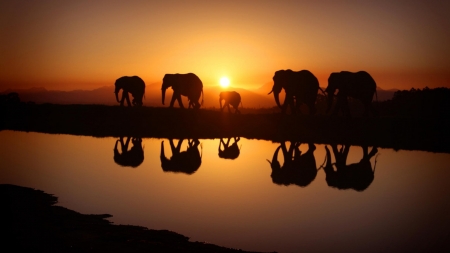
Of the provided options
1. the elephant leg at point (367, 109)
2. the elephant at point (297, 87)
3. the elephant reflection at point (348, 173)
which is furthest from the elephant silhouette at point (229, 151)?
the elephant leg at point (367, 109)

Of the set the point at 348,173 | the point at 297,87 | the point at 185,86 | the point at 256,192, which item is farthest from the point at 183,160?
the point at 185,86

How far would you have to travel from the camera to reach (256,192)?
40.4 ft

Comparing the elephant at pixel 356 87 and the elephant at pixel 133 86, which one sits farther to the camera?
the elephant at pixel 133 86

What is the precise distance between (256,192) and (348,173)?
14.3ft

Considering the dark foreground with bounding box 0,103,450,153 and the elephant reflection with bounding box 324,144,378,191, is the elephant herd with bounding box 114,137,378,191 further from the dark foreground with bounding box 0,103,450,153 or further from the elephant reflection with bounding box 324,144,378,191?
the dark foreground with bounding box 0,103,450,153

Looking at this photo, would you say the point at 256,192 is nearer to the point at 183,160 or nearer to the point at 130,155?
the point at 183,160

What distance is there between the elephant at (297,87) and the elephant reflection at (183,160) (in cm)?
962

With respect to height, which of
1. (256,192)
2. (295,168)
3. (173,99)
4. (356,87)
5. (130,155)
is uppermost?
(356,87)

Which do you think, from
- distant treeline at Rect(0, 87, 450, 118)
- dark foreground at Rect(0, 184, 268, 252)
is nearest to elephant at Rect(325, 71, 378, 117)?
distant treeline at Rect(0, 87, 450, 118)

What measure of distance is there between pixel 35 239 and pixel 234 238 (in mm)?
3596

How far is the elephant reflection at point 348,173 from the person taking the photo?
13409 mm

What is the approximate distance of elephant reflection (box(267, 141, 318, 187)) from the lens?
14.0 m

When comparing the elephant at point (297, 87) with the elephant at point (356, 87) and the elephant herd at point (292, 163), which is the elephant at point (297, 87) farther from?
the elephant herd at point (292, 163)

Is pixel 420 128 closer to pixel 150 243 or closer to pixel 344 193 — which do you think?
pixel 344 193
